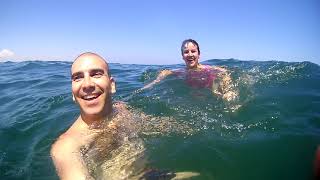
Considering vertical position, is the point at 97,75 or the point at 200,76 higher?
the point at 97,75

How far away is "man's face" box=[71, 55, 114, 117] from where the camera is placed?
14.1ft

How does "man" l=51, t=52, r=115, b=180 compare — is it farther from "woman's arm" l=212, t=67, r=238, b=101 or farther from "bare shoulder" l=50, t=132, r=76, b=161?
"woman's arm" l=212, t=67, r=238, b=101

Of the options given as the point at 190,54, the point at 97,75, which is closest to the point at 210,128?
the point at 97,75

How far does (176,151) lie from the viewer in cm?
496

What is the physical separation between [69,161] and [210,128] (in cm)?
277

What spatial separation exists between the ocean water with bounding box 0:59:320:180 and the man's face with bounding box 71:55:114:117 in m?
1.08

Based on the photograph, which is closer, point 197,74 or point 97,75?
point 97,75

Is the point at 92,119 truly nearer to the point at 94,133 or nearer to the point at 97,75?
the point at 94,133

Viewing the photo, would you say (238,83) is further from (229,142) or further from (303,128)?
(229,142)

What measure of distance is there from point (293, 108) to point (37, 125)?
552cm

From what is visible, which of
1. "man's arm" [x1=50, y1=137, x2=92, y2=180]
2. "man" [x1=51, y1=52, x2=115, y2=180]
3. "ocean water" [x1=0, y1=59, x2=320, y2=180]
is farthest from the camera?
"ocean water" [x1=0, y1=59, x2=320, y2=180]

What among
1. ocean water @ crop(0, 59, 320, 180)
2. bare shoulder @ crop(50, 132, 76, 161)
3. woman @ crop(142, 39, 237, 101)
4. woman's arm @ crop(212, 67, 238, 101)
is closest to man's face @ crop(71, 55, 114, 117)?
bare shoulder @ crop(50, 132, 76, 161)

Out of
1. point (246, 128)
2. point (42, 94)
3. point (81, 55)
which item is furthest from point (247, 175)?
point (42, 94)

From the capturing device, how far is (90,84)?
4.28m
